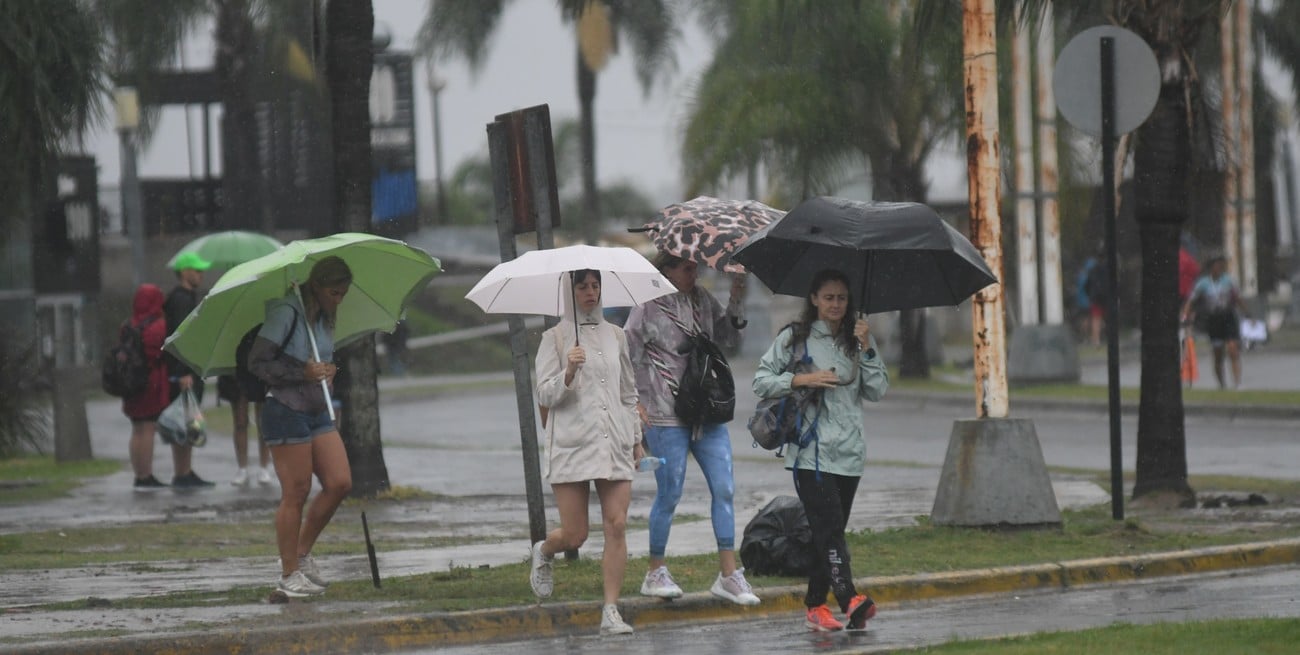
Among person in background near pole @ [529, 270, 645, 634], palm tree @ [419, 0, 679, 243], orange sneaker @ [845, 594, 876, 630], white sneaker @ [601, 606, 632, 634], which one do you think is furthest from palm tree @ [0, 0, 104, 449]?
palm tree @ [419, 0, 679, 243]

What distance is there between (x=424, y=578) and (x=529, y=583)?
66 cm

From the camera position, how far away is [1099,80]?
12.2 meters

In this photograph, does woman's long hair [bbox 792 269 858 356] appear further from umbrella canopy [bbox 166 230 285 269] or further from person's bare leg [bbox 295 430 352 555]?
umbrella canopy [bbox 166 230 285 269]

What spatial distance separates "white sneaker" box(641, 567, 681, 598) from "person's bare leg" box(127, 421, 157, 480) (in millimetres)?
8484

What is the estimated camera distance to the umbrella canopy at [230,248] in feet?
63.6

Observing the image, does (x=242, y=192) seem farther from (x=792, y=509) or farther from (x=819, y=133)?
(x=792, y=509)

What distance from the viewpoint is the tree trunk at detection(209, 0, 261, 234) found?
47.8 meters

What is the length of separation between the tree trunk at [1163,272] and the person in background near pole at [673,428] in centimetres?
457

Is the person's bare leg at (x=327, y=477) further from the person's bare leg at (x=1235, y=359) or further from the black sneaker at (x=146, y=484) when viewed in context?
the person's bare leg at (x=1235, y=359)

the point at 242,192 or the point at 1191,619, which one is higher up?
the point at 242,192

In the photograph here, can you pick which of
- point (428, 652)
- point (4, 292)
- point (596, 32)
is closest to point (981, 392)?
point (428, 652)

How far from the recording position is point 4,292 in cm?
3541

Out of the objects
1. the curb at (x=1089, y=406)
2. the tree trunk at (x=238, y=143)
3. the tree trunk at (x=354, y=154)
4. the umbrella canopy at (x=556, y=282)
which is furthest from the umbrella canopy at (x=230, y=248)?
the tree trunk at (x=238, y=143)

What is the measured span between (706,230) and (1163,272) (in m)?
4.80
